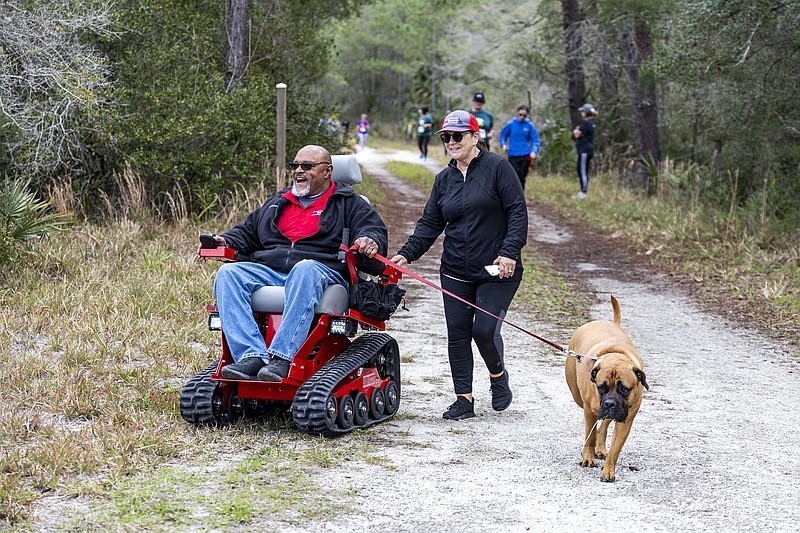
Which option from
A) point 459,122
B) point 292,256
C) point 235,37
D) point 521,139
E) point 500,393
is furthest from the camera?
point 521,139

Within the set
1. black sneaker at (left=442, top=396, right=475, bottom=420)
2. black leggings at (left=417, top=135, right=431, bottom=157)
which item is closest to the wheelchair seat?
black sneaker at (left=442, top=396, right=475, bottom=420)

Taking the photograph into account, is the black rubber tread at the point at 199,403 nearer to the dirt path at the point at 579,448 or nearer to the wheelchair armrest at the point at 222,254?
the wheelchair armrest at the point at 222,254

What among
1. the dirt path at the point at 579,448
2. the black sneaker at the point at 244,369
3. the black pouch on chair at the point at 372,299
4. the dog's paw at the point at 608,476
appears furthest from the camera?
the black pouch on chair at the point at 372,299

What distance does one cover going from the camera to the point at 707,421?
6.38 m

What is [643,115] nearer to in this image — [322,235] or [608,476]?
[322,235]

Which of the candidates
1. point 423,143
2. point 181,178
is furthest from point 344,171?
point 423,143

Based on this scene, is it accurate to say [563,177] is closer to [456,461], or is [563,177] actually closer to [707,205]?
[707,205]

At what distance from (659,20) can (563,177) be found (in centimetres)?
843

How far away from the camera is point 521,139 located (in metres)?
17.7

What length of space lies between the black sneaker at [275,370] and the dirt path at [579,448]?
0.70 metres

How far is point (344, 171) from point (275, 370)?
1537 millimetres

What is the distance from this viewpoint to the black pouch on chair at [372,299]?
594 centimetres

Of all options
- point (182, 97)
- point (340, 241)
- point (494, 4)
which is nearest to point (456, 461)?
point (340, 241)

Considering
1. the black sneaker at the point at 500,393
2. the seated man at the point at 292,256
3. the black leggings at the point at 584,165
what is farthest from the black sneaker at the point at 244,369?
the black leggings at the point at 584,165
